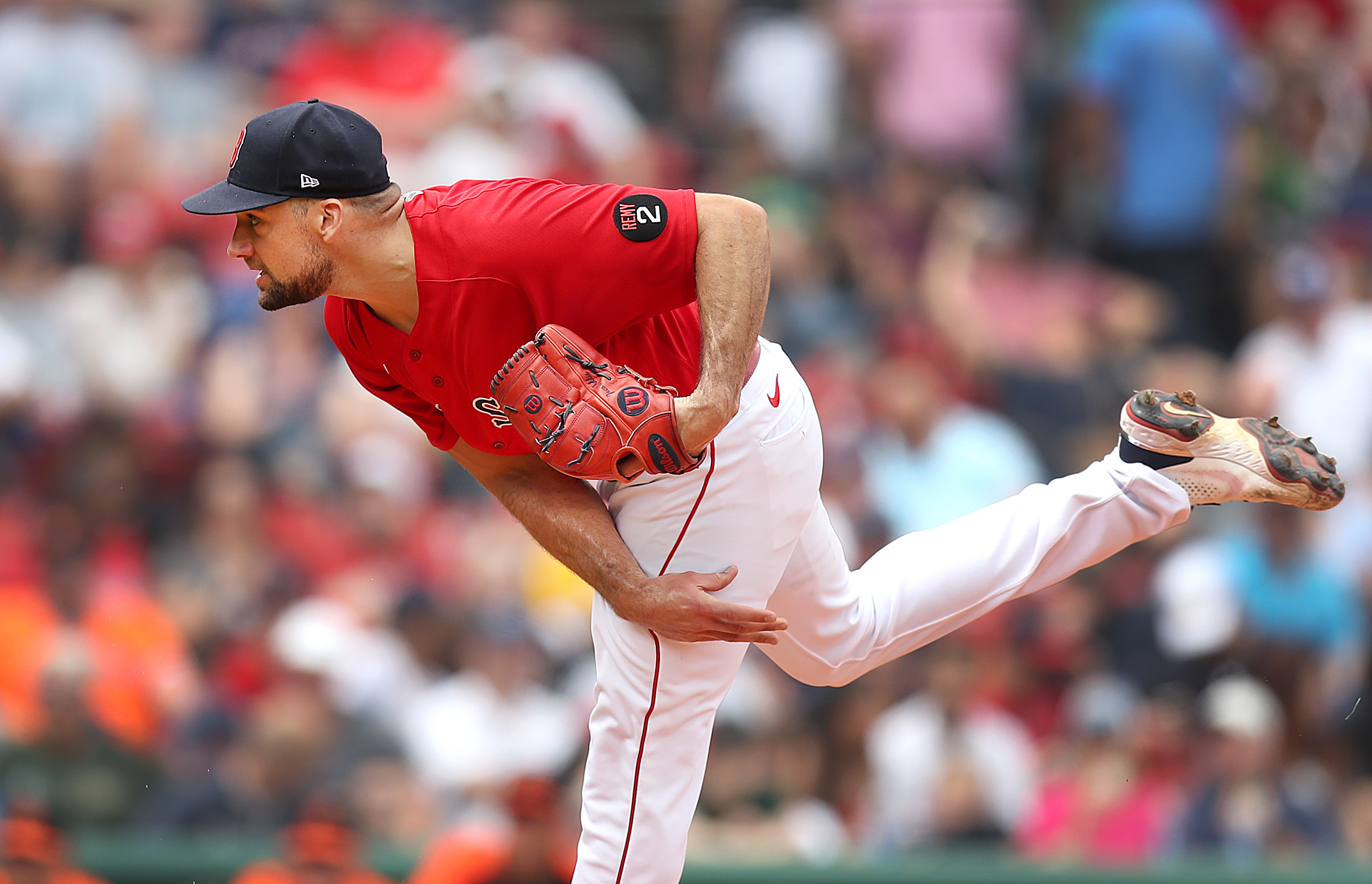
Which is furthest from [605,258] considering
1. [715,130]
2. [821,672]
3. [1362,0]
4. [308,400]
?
[1362,0]

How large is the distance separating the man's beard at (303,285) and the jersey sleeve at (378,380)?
271mm

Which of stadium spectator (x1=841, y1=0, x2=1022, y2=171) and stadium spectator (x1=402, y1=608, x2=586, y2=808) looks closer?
stadium spectator (x1=402, y1=608, x2=586, y2=808)

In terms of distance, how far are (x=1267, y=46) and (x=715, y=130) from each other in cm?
296

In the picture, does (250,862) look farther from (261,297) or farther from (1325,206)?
(1325,206)

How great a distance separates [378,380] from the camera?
4.16 m

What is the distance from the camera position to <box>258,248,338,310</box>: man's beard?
3.73 m

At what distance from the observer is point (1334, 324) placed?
26.4 feet

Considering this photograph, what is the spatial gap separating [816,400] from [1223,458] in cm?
404

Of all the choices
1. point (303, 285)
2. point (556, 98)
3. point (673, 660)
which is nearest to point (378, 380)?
point (303, 285)

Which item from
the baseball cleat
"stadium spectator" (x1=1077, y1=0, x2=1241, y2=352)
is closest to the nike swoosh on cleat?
the baseball cleat

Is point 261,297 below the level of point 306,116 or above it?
below

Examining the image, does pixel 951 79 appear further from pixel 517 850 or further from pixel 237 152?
pixel 237 152

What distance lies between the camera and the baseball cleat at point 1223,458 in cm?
414

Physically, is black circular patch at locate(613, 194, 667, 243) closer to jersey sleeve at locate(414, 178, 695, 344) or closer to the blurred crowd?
jersey sleeve at locate(414, 178, 695, 344)
